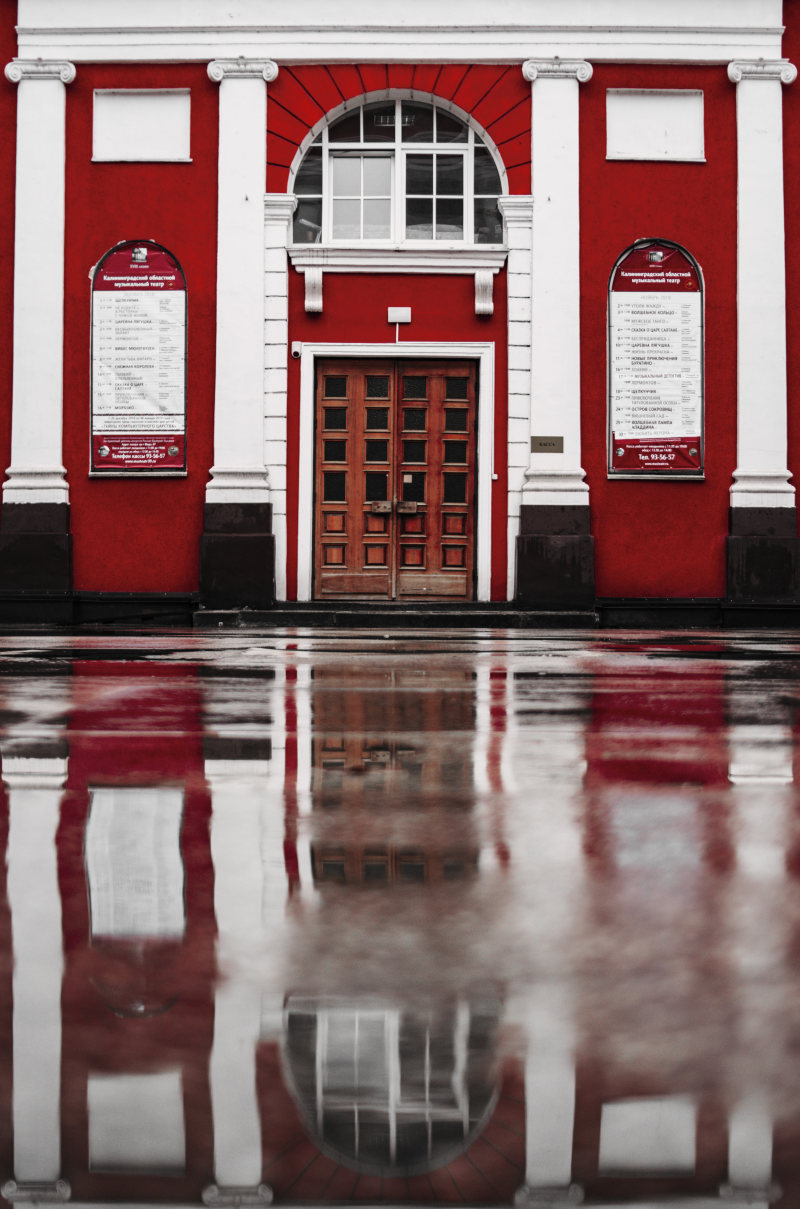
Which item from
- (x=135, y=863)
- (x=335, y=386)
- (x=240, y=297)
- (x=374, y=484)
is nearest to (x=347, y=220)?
(x=240, y=297)

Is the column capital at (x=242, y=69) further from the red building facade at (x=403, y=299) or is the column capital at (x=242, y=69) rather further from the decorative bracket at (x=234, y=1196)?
the decorative bracket at (x=234, y=1196)

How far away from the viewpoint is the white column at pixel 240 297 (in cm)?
1523

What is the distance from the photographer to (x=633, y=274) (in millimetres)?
15289

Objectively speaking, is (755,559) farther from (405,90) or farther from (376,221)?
(405,90)

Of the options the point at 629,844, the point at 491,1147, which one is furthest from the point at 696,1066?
the point at 629,844

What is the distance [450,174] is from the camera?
15.6 meters

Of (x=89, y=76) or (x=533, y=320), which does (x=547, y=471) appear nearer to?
(x=533, y=320)

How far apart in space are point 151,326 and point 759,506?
7214mm

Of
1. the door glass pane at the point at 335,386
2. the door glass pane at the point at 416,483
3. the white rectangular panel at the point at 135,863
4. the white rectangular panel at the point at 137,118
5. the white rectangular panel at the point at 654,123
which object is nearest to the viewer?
the white rectangular panel at the point at 135,863

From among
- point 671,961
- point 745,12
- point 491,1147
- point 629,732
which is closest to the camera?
point 491,1147

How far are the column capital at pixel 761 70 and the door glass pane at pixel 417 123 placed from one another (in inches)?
135

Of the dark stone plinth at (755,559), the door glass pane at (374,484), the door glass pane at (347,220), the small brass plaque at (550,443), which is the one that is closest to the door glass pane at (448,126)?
the door glass pane at (347,220)

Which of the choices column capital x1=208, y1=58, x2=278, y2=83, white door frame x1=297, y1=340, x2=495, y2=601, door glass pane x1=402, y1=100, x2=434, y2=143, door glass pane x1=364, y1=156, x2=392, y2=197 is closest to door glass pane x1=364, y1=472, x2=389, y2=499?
white door frame x1=297, y1=340, x2=495, y2=601

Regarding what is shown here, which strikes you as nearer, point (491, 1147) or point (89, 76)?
point (491, 1147)
